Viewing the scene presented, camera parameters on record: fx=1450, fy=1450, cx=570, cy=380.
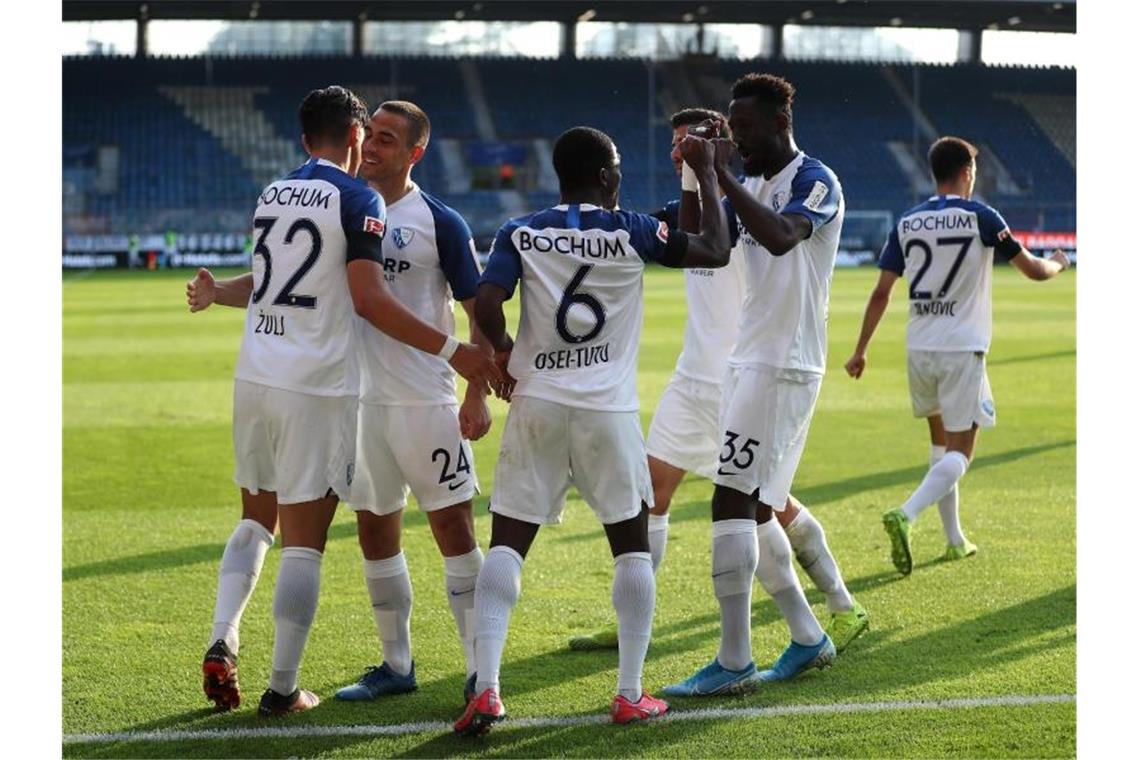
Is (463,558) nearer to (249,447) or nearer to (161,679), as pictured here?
(249,447)

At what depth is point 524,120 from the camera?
148ft

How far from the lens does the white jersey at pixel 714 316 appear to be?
5824 millimetres

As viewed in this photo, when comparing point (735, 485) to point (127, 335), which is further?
point (127, 335)

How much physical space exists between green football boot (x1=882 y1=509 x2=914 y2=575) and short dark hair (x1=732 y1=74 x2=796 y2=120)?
8.09ft

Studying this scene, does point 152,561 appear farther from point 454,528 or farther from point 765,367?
point 765,367

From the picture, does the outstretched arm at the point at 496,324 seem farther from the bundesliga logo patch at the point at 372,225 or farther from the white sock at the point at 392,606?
the white sock at the point at 392,606

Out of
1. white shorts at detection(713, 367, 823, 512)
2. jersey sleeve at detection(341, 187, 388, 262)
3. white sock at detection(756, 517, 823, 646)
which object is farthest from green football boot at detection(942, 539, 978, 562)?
jersey sleeve at detection(341, 187, 388, 262)

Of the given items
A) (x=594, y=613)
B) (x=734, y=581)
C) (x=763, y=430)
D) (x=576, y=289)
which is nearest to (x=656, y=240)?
(x=576, y=289)

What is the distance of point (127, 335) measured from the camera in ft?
67.1

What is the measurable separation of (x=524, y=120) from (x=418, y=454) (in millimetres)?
41218

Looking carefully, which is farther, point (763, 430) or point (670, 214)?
point (670, 214)
